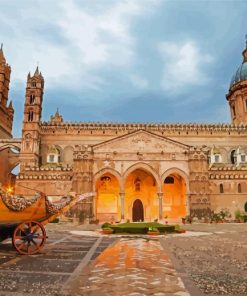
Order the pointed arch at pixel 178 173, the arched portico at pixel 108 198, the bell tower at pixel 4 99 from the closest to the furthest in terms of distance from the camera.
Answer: the pointed arch at pixel 178 173, the arched portico at pixel 108 198, the bell tower at pixel 4 99

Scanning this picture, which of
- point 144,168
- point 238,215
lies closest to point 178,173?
point 144,168

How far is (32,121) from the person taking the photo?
45875 millimetres

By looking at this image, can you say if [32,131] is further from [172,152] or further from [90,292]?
[90,292]

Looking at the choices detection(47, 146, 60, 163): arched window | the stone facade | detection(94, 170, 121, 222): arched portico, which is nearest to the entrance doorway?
detection(94, 170, 121, 222): arched portico

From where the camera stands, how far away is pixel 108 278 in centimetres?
641

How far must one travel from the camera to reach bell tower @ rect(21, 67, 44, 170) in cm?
4375

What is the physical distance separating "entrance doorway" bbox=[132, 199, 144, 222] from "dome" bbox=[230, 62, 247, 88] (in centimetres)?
3728

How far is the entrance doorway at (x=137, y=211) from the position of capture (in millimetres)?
39062

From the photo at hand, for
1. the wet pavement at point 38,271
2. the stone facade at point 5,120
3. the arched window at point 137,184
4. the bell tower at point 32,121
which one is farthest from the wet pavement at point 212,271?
the stone facade at point 5,120

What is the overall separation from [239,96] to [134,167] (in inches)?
1350

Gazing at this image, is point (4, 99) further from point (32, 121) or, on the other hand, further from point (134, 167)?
point (134, 167)

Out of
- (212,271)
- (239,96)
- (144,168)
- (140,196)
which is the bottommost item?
(212,271)

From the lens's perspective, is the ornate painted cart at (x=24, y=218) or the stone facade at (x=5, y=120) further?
the stone facade at (x=5, y=120)

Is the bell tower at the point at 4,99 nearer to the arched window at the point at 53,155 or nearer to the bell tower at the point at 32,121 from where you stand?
the bell tower at the point at 32,121
